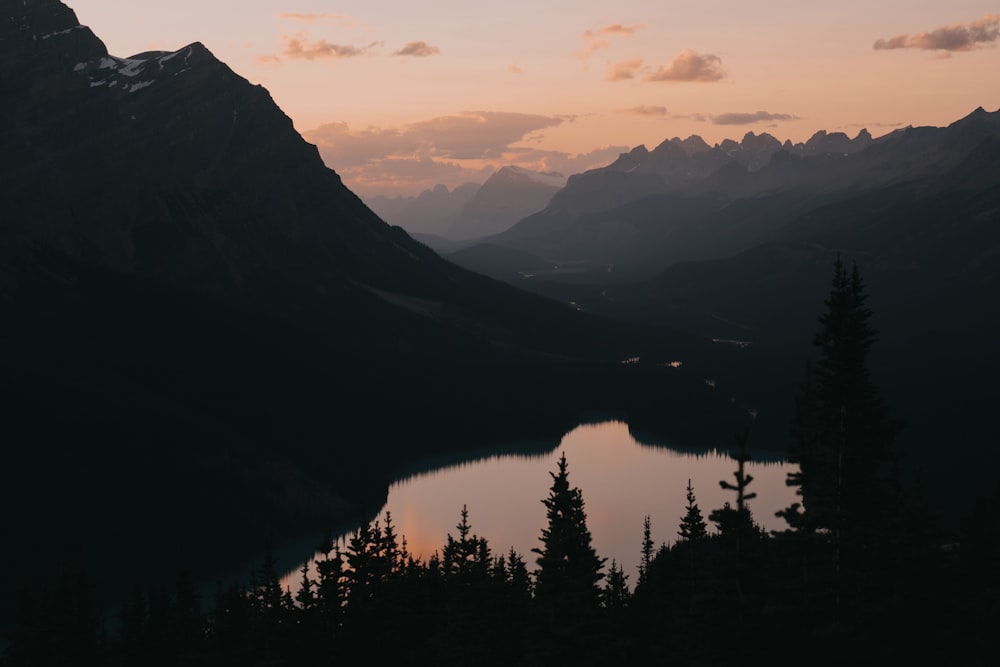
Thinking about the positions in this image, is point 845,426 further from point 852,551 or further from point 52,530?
point 52,530

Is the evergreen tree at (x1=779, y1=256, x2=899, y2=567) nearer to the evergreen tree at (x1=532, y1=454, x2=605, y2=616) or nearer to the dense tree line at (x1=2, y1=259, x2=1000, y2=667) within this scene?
the dense tree line at (x1=2, y1=259, x2=1000, y2=667)

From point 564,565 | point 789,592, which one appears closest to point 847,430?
point 789,592

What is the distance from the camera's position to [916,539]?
56.6m

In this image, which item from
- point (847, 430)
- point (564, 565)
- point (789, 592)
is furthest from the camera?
point (847, 430)

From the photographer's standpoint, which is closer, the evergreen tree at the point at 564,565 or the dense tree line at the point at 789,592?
the dense tree line at the point at 789,592

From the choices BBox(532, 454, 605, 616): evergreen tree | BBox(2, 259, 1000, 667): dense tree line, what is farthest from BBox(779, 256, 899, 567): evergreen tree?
BBox(532, 454, 605, 616): evergreen tree

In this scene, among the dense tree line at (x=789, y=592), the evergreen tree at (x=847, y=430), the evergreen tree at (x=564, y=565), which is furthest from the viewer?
the evergreen tree at (x=847, y=430)

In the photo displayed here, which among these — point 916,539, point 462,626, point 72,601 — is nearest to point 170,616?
point 72,601

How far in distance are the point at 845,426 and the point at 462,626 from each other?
3123 centimetres

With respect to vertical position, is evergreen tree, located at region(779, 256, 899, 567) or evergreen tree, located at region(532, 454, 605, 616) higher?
evergreen tree, located at region(779, 256, 899, 567)

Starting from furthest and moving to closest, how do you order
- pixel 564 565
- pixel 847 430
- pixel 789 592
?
pixel 847 430
pixel 564 565
pixel 789 592

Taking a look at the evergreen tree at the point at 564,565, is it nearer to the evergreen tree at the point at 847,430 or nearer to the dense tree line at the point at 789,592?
the dense tree line at the point at 789,592

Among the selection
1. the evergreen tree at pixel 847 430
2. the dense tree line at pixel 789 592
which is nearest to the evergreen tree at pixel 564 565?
the dense tree line at pixel 789 592

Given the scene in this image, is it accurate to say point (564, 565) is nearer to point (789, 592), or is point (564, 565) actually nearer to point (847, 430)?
point (789, 592)
